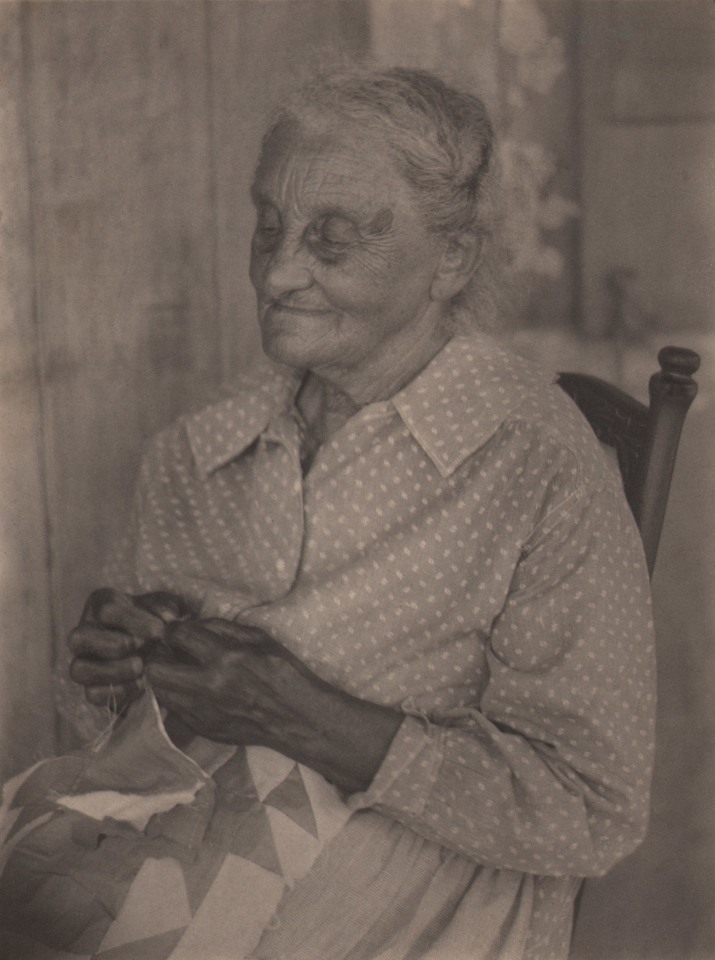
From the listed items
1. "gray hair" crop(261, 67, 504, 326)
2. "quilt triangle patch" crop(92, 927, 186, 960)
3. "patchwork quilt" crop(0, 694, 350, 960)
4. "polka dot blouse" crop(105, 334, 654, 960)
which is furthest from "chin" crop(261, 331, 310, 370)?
"quilt triangle patch" crop(92, 927, 186, 960)

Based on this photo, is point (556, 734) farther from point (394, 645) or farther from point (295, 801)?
point (295, 801)

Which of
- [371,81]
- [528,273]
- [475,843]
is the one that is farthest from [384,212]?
[475,843]

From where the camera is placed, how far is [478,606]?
4.53 ft

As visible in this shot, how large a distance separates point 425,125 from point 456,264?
184 millimetres

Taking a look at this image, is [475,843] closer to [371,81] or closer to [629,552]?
[629,552]

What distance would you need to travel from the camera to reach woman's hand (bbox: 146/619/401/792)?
53.4 inches

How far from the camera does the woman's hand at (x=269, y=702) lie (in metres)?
1.36

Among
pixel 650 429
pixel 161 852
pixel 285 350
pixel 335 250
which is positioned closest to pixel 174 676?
pixel 161 852

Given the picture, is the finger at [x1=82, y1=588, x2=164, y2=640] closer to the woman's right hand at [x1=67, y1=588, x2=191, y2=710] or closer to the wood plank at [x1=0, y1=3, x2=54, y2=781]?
the woman's right hand at [x1=67, y1=588, x2=191, y2=710]

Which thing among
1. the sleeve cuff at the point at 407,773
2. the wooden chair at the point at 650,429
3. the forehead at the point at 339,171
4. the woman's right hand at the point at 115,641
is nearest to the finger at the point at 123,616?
the woman's right hand at the point at 115,641

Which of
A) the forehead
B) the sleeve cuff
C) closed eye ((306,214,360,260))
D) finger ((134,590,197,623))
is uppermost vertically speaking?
the forehead

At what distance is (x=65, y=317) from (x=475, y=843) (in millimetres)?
884

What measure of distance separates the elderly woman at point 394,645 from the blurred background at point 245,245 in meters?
0.12

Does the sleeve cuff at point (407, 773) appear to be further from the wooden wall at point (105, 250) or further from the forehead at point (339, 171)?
the forehead at point (339, 171)
